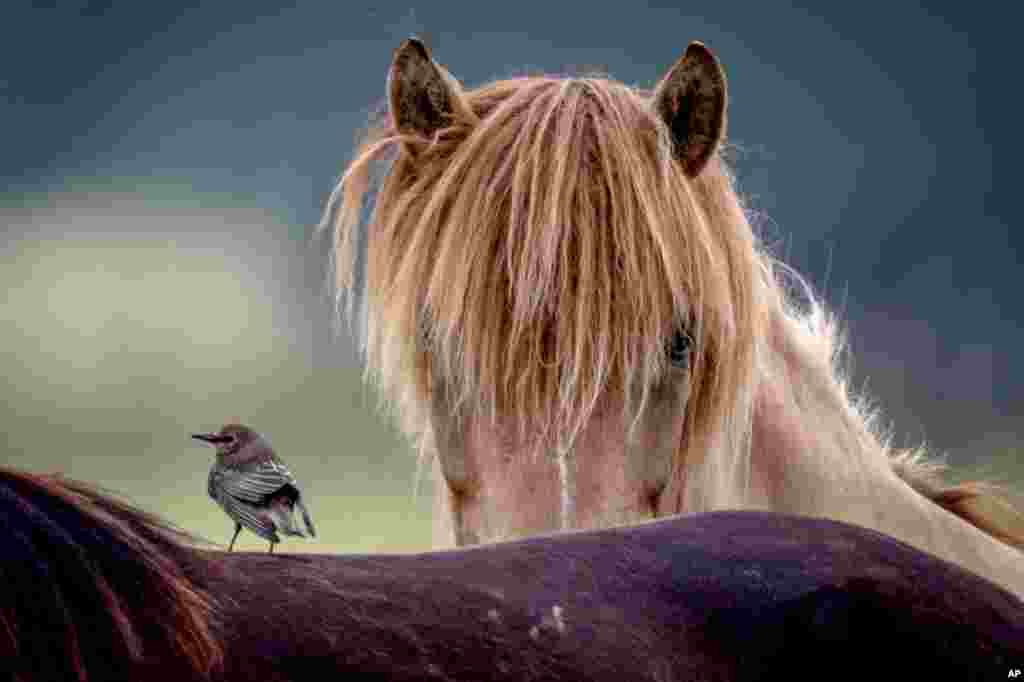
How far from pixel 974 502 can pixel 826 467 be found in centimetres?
69

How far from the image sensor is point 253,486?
3.43 m

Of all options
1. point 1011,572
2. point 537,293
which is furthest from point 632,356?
point 1011,572

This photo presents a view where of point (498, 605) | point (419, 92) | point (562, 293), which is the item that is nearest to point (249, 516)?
point (562, 293)

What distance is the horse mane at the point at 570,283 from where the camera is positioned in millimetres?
3047

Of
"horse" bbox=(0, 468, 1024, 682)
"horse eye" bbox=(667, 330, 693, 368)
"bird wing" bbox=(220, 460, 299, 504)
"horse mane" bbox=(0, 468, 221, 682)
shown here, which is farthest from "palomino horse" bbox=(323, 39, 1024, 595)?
"horse mane" bbox=(0, 468, 221, 682)

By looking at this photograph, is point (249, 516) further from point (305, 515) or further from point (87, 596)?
point (87, 596)

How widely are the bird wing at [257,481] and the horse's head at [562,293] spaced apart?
1.03 ft

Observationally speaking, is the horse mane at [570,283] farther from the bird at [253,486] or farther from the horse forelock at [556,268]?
the bird at [253,486]

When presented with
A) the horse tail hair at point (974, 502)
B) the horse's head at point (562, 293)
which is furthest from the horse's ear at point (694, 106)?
the horse tail hair at point (974, 502)

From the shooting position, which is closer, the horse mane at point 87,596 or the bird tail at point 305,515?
the horse mane at point 87,596

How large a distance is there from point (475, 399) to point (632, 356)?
1.09 ft

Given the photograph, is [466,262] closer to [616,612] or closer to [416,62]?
[416,62]

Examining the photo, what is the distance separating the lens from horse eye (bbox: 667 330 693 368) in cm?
310

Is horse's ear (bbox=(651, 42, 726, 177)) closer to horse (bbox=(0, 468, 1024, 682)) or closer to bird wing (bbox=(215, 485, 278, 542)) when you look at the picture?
bird wing (bbox=(215, 485, 278, 542))
